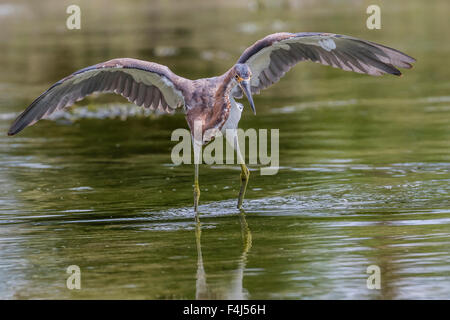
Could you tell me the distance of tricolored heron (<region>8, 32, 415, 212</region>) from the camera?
10602 millimetres

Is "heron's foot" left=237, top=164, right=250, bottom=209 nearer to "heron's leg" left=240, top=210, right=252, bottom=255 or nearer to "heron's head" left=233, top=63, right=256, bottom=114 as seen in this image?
"heron's leg" left=240, top=210, right=252, bottom=255

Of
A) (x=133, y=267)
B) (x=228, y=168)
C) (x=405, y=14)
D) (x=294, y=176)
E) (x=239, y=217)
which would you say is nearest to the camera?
(x=133, y=267)

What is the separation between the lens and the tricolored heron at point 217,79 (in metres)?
10.6

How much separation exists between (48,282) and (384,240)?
307 centimetres

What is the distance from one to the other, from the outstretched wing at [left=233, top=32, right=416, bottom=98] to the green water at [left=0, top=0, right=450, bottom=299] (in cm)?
138

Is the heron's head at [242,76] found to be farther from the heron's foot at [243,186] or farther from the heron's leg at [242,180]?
the heron's foot at [243,186]

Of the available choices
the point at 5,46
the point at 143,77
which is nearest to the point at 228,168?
the point at 143,77

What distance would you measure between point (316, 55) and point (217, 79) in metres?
1.24

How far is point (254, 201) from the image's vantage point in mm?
10953

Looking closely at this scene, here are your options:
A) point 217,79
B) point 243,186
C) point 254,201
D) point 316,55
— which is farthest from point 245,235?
point 316,55

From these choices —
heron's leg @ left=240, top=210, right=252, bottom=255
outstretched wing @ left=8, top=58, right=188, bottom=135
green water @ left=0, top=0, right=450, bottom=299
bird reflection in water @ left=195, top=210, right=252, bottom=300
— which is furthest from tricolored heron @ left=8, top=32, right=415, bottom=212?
bird reflection in water @ left=195, top=210, right=252, bottom=300

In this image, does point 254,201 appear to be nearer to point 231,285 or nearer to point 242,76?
point 242,76

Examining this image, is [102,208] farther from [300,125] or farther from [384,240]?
[300,125]

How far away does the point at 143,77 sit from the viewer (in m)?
11.4
